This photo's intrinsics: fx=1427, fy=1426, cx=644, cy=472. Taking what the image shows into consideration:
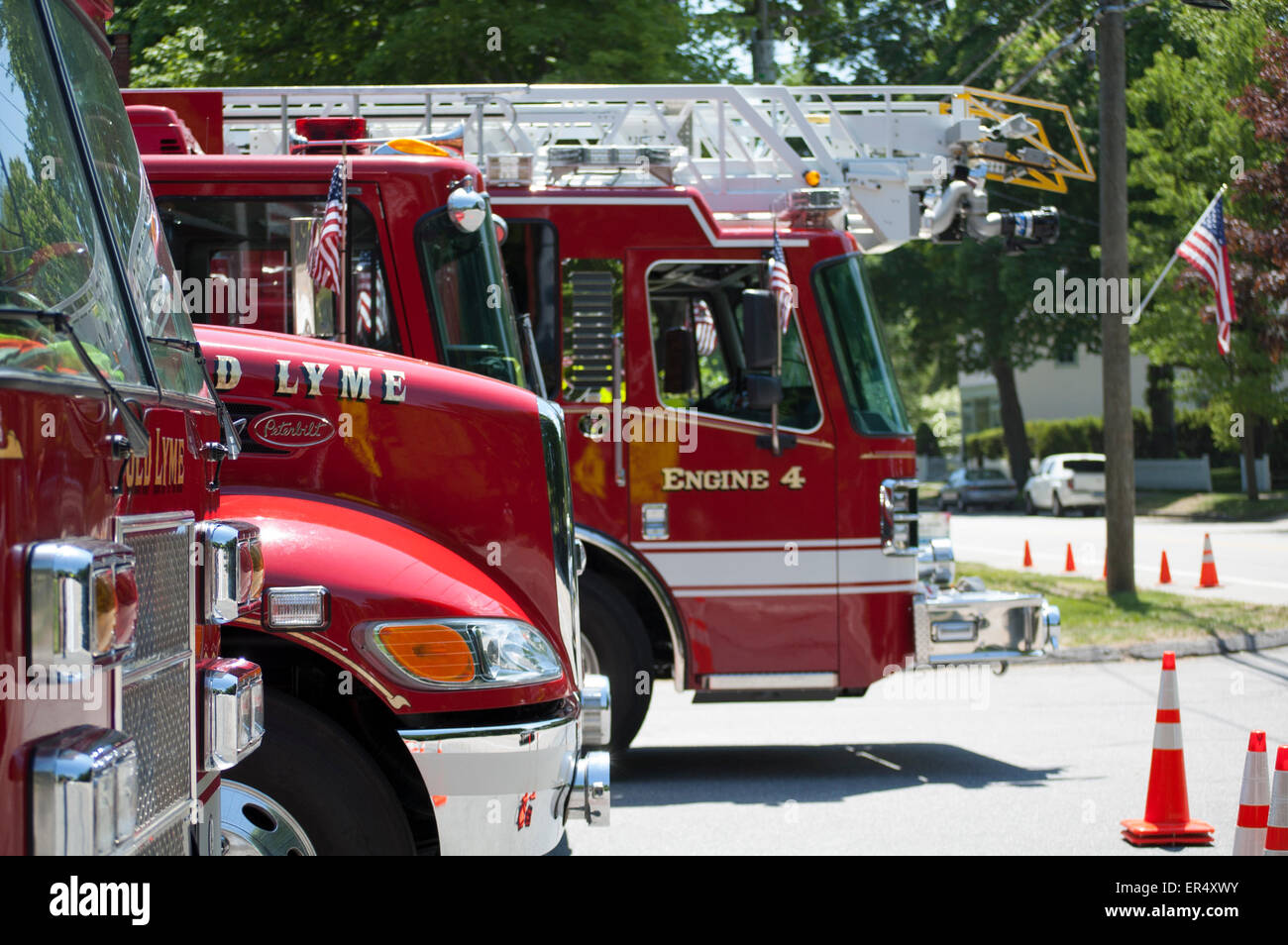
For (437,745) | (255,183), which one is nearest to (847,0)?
(255,183)

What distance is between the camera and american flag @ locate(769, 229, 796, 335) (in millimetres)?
7992

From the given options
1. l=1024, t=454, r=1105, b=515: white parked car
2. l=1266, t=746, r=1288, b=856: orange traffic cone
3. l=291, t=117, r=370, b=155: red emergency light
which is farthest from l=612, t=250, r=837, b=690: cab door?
l=1024, t=454, r=1105, b=515: white parked car

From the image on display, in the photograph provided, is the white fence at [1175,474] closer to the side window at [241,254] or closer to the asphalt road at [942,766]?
the asphalt road at [942,766]

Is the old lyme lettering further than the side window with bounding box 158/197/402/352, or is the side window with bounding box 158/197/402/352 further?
Answer: the side window with bounding box 158/197/402/352

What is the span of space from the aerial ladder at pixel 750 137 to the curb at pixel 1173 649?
4136 millimetres

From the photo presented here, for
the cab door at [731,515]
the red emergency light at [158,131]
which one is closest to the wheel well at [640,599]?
the cab door at [731,515]

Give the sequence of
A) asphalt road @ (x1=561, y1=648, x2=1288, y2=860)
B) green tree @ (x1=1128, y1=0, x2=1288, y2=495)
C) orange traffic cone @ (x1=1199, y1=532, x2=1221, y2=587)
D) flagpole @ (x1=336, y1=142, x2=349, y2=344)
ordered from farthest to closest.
→ green tree @ (x1=1128, y1=0, x2=1288, y2=495)
orange traffic cone @ (x1=1199, y1=532, x2=1221, y2=587)
asphalt road @ (x1=561, y1=648, x2=1288, y2=860)
flagpole @ (x1=336, y1=142, x2=349, y2=344)

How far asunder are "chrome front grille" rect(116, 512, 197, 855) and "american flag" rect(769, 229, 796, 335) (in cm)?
539

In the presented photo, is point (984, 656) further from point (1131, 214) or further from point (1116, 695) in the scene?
point (1131, 214)

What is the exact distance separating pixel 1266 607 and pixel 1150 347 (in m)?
21.3

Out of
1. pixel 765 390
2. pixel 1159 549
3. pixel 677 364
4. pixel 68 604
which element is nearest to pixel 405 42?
pixel 677 364

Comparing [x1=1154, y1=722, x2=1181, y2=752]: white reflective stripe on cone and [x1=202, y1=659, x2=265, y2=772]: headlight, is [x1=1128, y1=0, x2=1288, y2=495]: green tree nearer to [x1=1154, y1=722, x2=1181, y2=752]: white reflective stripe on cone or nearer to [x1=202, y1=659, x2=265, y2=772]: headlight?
[x1=1154, y1=722, x2=1181, y2=752]: white reflective stripe on cone

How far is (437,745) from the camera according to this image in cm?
403

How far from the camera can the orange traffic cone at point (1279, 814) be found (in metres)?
4.77
